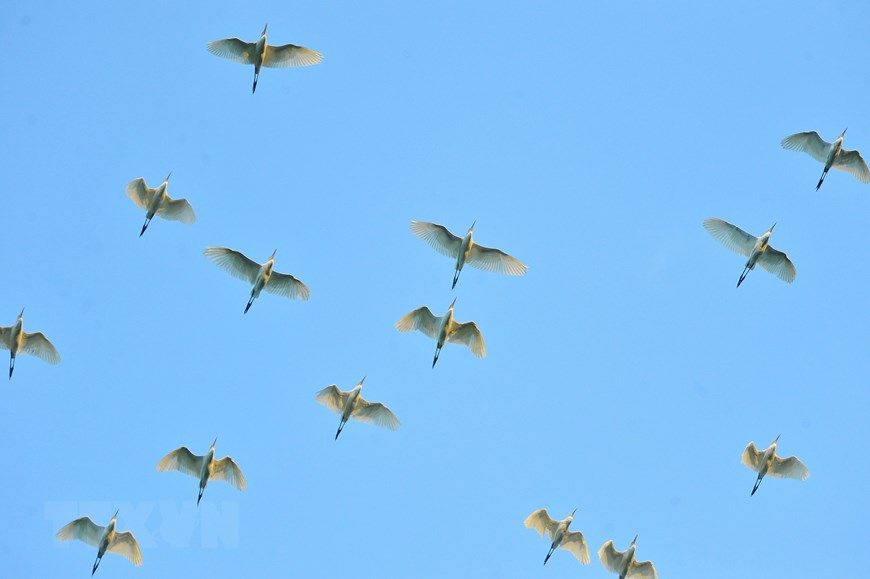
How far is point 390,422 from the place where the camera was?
2680cm

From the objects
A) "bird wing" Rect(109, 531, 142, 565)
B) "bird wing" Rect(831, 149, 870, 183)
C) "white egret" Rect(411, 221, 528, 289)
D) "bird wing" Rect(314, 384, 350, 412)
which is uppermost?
"bird wing" Rect(831, 149, 870, 183)

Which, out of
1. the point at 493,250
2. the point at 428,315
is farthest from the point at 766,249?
the point at 428,315

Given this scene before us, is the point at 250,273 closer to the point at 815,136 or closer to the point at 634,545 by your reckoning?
the point at 634,545

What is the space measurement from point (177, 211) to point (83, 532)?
8073 mm

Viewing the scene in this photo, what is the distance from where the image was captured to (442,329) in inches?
1025

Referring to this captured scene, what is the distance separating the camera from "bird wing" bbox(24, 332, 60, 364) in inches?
1057

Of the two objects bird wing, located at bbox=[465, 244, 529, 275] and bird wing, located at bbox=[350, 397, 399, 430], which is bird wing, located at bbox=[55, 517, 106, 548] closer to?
bird wing, located at bbox=[350, 397, 399, 430]

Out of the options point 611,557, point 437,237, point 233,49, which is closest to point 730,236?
point 437,237

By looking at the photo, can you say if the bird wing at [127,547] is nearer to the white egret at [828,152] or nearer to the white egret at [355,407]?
the white egret at [355,407]

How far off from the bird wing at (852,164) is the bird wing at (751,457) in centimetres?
748

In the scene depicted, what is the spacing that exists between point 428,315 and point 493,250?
2.21 metres

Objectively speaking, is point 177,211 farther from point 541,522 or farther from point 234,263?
point 541,522

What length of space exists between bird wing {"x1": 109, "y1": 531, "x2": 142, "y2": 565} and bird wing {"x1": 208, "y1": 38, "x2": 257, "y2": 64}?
38.4 ft

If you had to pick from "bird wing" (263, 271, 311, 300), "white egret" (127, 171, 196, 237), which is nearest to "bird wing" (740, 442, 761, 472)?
"bird wing" (263, 271, 311, 300)
